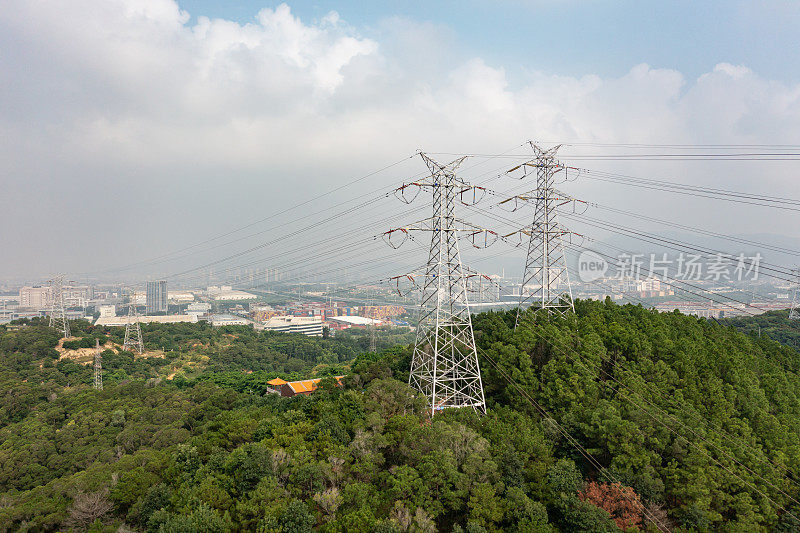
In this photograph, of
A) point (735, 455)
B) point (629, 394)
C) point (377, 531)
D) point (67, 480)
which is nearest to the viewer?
point (377, 531)

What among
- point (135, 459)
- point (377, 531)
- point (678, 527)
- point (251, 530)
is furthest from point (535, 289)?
point (135, 459)

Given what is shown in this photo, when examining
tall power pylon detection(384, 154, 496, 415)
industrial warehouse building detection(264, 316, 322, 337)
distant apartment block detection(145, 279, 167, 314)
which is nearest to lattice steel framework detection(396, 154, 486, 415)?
tall power pylon detection(384, 154, 496, 415)

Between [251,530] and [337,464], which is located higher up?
[337,464]

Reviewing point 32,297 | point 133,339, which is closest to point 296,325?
point 133,339

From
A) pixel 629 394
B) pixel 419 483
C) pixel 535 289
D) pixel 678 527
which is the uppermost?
pixel 535 289

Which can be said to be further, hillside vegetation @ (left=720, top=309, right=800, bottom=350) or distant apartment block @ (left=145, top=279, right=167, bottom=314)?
distant apartment block @ (left=145, top=279, right=167, bottom=314)

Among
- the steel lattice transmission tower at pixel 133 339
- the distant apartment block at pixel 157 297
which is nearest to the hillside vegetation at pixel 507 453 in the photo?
the steel lattice transmission tower at pixel 133 339

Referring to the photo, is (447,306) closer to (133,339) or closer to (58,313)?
(133,339)

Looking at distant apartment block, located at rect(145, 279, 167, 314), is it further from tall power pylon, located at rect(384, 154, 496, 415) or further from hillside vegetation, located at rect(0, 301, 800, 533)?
tall power pylon, located at rect(384, 154, 496, 415)

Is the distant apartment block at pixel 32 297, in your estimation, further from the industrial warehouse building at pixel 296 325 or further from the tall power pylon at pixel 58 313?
the tall power pylon at pixel 58 313

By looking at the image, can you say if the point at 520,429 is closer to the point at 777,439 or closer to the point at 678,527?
the point at 678,527
